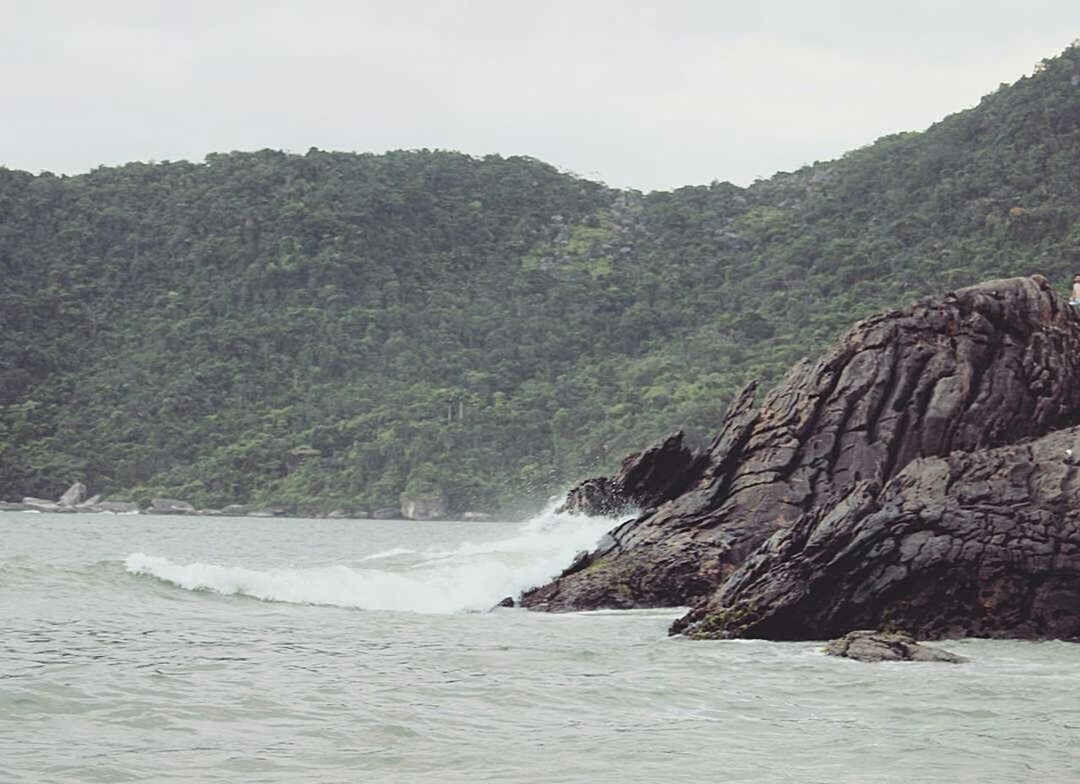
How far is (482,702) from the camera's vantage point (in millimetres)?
12688

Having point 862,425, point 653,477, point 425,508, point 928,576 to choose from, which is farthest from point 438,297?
point 928,576

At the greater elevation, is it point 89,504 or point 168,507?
point 89,504

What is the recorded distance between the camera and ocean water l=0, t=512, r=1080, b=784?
10172mm

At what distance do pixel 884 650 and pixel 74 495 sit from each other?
8300 cm

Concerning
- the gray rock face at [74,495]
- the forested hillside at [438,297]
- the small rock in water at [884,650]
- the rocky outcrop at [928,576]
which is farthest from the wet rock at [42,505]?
the small rock in water at [884,650]

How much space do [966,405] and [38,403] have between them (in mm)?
90078

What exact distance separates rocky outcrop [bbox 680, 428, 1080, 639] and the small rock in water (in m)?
1.15

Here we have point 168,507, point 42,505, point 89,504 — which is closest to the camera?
point 42,505

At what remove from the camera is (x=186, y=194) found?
131 m

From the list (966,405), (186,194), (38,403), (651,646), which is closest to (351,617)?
(651,646)

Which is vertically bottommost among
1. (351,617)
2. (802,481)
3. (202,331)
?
(351,617)

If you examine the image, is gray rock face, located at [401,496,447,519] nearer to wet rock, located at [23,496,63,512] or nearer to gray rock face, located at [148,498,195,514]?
gray rock face, located at [148,498,195,514]

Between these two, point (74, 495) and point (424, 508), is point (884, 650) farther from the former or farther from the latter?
point (74, 495)

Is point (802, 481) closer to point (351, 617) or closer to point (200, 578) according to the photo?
point (351, 617)
